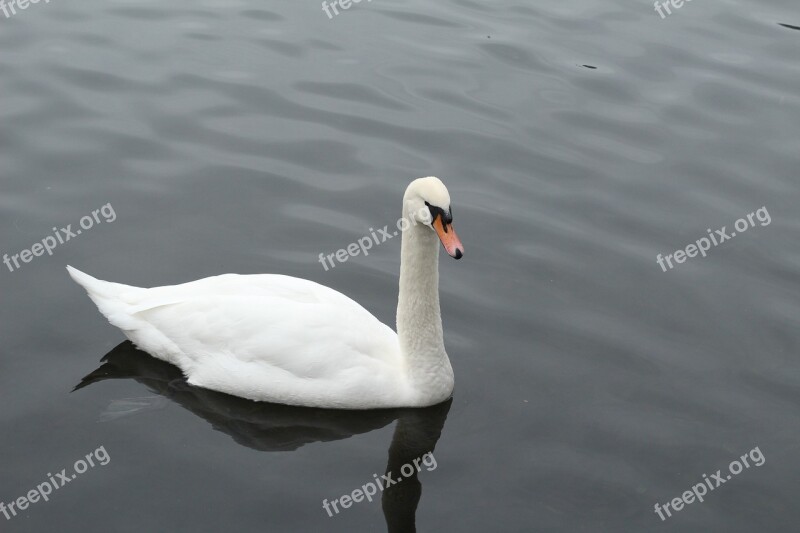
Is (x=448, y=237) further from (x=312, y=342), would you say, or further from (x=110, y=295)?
(x=110, y=295)

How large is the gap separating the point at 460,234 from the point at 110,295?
3542 mm

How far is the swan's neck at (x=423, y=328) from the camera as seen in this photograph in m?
8.77

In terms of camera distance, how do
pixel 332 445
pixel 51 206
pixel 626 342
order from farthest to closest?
pixel 51 206
pixel 626 342
pixel 332 445

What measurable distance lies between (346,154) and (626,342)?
428cm

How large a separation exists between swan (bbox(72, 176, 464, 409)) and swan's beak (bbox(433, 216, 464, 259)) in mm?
253

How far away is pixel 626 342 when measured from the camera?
9734 mm

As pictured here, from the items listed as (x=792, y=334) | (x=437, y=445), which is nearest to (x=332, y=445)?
(x=437, y=445)

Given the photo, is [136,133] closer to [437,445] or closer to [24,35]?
[24,35]

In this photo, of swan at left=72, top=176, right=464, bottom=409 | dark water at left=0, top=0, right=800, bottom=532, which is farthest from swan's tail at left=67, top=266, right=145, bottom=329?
dark water at left=0, top=0, right=800, bottom=532

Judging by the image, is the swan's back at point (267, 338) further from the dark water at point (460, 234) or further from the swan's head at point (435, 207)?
the swan's head at point (435, 207)

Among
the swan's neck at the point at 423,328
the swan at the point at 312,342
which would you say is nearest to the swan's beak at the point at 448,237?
the swan at the point at 312,342

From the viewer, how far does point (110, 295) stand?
932 cm

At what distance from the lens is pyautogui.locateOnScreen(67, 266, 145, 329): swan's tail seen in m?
9.22

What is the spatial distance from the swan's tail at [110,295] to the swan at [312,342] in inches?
5.5
